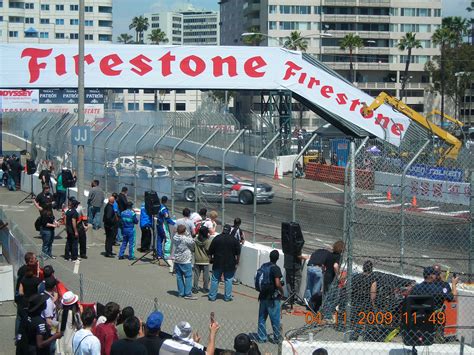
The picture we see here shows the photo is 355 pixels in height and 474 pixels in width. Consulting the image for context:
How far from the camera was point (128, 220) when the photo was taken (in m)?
17.4

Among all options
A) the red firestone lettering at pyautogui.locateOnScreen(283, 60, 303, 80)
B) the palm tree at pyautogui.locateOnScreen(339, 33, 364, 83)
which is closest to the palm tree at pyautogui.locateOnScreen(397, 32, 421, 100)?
the palm tree at pyautogui.locateOnScreen(339, 33, 364, 83)

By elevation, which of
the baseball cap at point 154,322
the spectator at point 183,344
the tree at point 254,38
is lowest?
the spectator at point 183,344

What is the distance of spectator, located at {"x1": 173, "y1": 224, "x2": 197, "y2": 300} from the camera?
1407cm

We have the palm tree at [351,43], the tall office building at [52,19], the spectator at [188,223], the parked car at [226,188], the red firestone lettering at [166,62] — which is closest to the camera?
the spectator at [188,223]

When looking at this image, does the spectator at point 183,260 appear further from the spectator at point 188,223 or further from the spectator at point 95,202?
the spectator at point 95,202

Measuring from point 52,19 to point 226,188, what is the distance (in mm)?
92735

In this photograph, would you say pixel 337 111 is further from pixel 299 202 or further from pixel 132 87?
pixel 299 202

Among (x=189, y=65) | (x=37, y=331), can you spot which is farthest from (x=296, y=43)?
(x=37, y=331)

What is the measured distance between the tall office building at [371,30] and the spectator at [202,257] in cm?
7197

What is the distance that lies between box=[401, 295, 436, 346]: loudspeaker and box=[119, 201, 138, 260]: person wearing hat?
31.5 feet

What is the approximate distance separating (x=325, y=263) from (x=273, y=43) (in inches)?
2950

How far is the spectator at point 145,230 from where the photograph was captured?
58.2 feet

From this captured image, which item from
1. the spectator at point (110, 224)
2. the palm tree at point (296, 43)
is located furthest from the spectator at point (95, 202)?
the palm tree at point (296, 43)

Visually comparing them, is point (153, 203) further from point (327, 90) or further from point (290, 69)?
point (327, 90)
